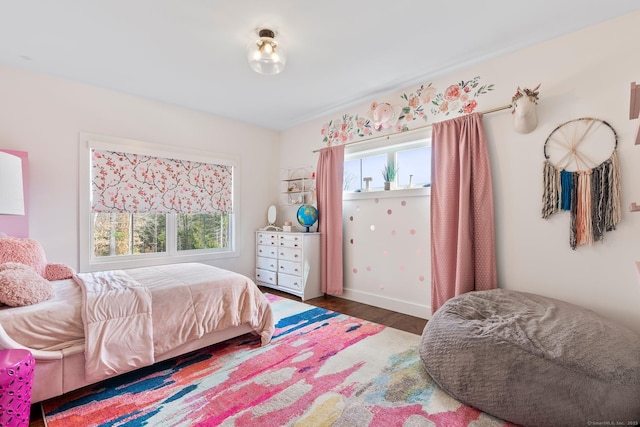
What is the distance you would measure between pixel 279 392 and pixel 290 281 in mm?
2101

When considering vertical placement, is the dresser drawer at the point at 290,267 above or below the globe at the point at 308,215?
below

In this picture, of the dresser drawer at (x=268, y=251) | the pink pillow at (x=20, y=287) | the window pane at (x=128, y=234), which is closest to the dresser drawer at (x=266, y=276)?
the dresser drawer at (x=268, y=251)

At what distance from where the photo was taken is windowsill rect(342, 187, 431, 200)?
311 cm

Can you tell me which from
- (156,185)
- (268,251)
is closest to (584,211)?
(268,251)

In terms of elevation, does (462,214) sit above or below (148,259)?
above

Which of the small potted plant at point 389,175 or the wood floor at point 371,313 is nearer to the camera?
the wood floor at point 371,313

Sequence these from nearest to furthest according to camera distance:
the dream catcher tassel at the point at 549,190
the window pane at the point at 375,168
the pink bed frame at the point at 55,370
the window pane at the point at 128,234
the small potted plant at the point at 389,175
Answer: the pink bed frame at the point at 55,370
the dream catcher tassel at the point at 549,190
the window pane at the point at 128,234
the small potted plant at the point at 389,175
the window pane at the point at 375,168

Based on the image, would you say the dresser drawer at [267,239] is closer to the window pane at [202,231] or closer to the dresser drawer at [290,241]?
the dresser drawer at [290,241]

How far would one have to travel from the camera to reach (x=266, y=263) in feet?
14.0

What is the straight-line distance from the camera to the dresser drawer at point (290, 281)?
148 inches

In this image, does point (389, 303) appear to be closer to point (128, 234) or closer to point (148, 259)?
point (148, 259)

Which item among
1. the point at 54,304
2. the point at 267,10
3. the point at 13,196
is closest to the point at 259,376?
the point at 54,304

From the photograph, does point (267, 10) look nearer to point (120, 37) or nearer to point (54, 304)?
point (120, 37)

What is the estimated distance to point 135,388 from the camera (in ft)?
5.99
